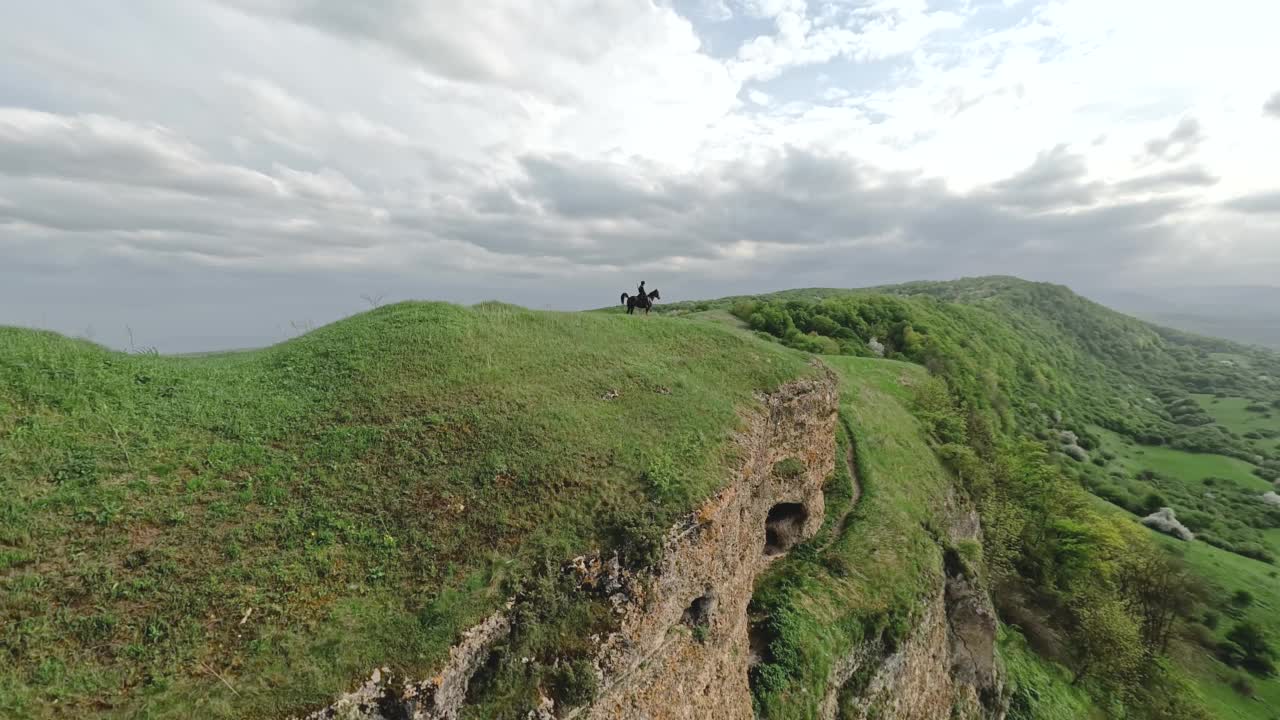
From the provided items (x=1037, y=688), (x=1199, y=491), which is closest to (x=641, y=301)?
(x=1037, y=688)

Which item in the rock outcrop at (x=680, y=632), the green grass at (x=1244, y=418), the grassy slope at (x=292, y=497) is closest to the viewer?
the grassy slope at (x=292, y=497)

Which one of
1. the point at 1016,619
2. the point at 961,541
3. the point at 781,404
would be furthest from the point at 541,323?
the point at 1016,619

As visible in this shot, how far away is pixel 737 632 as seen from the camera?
699 inches

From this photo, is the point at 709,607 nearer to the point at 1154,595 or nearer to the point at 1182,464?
the point at 1154,595

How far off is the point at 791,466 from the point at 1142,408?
19266cm

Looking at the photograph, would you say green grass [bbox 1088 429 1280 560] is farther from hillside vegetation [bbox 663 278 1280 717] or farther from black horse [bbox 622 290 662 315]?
black horse [bbox 622 290 662 315]

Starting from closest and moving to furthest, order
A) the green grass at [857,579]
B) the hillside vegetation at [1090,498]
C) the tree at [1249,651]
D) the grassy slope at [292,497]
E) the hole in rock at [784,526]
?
1. the grassy slope at [292,497]
2. the green grass at [857,579]
3. the hole in rock at [784,526]
4. the hillside vegetation at [1090,498]
5. the tree at [1249,651]

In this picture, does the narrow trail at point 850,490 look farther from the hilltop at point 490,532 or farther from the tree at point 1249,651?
the tree at point 1249,651

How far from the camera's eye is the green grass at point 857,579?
1923 cm

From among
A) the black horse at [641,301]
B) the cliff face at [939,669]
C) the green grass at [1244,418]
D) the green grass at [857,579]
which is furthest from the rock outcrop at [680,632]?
the green grass at [1244,418]

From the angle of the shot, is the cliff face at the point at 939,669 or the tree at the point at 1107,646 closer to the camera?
the cliff face at the point at 939,669

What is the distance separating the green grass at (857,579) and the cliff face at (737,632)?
0.92m

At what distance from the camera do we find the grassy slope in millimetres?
9102

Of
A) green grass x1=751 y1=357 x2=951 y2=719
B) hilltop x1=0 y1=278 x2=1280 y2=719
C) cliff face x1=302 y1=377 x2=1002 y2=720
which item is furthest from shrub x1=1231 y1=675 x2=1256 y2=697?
cliff face x1=302 y1=377 x2=1002 y2=720
